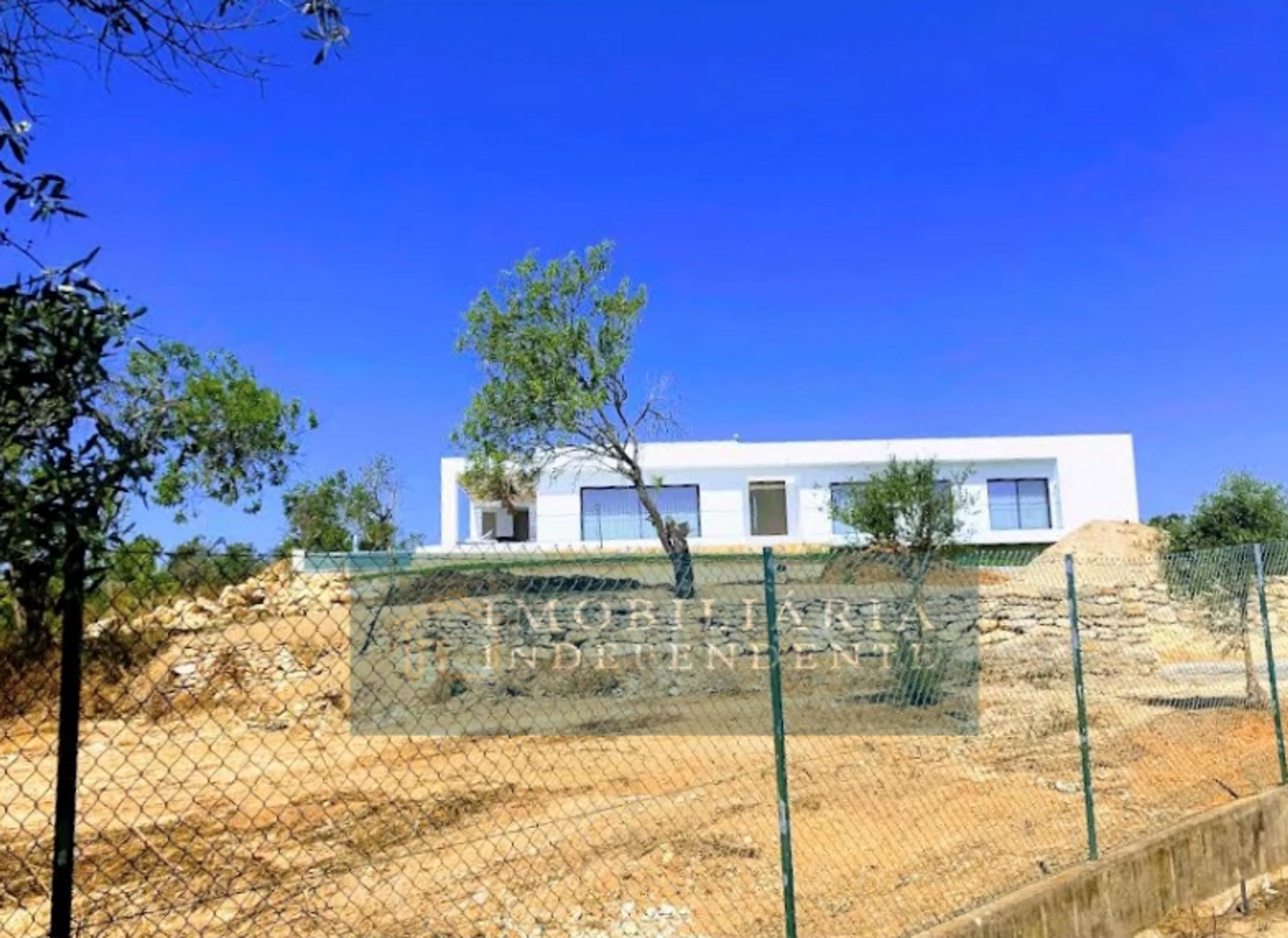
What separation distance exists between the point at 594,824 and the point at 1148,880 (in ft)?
12.7

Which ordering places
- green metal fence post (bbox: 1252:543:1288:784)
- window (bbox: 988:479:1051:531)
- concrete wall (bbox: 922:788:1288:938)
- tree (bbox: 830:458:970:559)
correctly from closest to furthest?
concrete wall (bbox: 922:788:1288:938), green metal fence post (bbox: 1252:543:1288:784), tree (bbox: 830:458:970:559), window (bbox: 988:479:1051:531)

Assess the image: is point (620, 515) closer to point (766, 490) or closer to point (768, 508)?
point (766, 490)

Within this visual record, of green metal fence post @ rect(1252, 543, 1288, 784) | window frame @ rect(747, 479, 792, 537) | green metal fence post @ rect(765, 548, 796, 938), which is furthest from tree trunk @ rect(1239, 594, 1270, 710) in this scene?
window frame @ rect(747, 479, 792, 537)

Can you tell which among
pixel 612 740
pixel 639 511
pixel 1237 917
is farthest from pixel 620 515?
pixel 1237 917

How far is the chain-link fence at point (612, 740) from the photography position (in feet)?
18.9

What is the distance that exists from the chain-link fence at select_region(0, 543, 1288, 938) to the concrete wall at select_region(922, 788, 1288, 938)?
33 cm

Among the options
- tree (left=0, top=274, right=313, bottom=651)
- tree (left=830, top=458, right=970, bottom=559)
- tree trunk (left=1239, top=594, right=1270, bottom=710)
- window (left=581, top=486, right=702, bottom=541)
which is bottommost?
tree trunk (left=1239, top=594, right=1270, bottom=710)

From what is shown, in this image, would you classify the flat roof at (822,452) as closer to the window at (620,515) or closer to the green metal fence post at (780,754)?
the window at (620,515)

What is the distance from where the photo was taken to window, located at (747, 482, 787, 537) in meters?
40.5

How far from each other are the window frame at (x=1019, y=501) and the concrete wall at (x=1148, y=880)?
1356 inches

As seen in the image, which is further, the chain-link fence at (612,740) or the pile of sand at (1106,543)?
the pile of sand at (1106,543)

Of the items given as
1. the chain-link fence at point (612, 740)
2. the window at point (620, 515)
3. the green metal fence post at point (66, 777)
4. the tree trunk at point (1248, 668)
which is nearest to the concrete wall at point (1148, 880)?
the chain-link fence at point (612, 740)

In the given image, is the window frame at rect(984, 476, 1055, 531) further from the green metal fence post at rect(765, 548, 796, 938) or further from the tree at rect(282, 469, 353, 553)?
the green metal fence post at rect(765, 548, 796, 938)

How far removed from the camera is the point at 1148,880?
5605 mm
